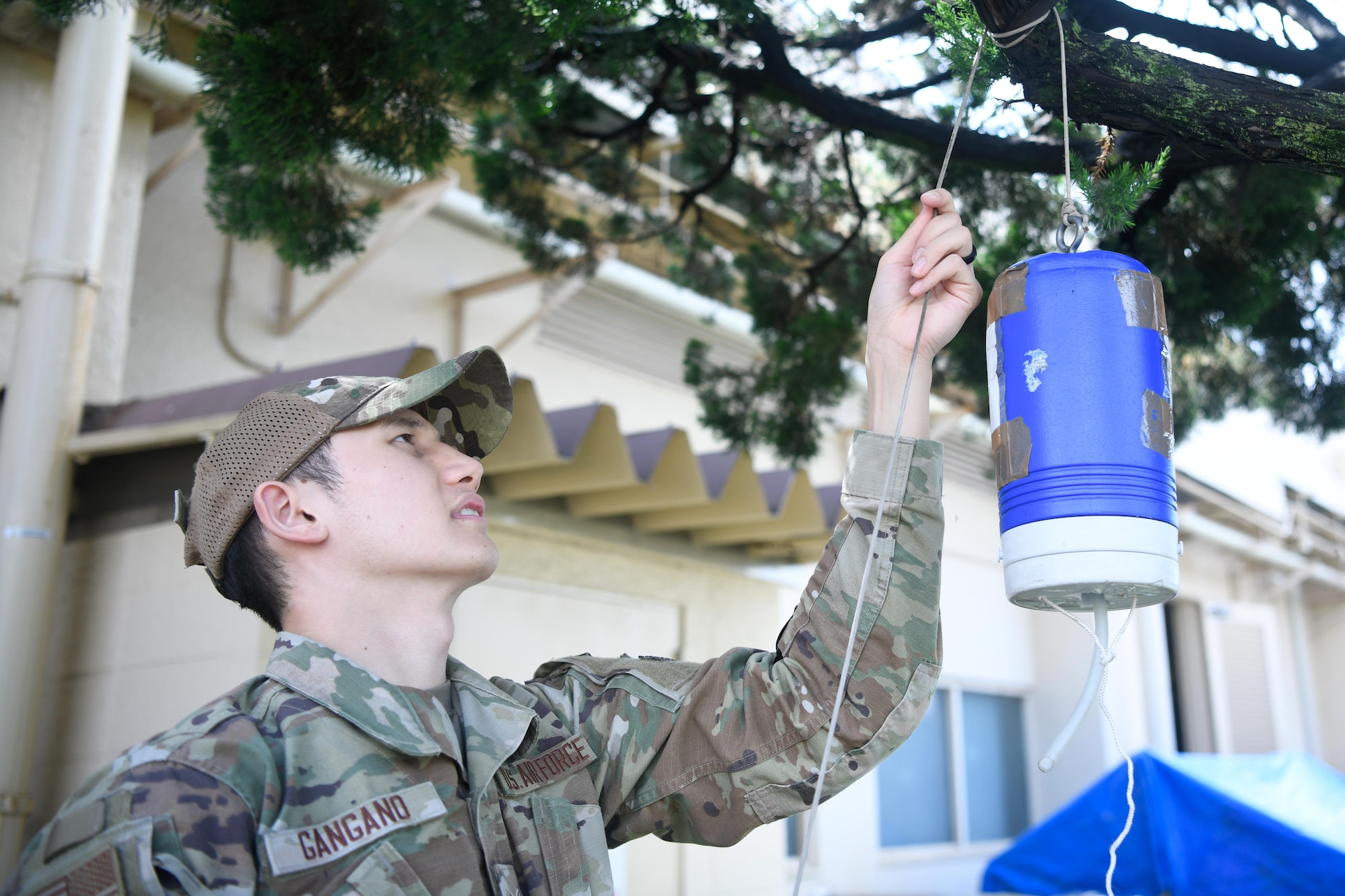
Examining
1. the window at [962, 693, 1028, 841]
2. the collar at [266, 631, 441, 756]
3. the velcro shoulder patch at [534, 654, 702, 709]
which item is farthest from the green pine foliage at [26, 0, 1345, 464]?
the window at [962, 693, 1028, 841]

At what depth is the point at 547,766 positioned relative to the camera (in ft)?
6.11

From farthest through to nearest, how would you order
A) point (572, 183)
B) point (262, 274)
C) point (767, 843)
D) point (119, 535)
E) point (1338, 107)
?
point (767, 843) → point (262, 274) → point (572, 183) → point (119, 535) → point (1338, 107)

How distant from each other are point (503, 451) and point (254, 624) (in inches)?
47.2

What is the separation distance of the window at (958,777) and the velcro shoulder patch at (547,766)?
7325 millimetres

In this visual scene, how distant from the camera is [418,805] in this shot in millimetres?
1650

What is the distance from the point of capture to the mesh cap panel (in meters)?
1.91

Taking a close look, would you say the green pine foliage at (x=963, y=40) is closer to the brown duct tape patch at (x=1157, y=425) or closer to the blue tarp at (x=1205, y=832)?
the brown duct tape patch at (x=1157, y=425)

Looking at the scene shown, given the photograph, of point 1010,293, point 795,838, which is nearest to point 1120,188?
point 1010,293

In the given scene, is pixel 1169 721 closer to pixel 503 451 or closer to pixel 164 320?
pixel 503 451

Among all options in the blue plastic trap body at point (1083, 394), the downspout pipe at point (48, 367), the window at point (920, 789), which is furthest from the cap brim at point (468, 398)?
the window at point (920, 789)

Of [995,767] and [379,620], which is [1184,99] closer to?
[379,620]

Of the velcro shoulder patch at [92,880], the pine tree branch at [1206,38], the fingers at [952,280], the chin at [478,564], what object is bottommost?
the velcro shoulder patch at [92,880]

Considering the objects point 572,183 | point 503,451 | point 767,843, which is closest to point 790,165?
point 572,183

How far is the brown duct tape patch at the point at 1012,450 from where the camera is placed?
1.64 meters
